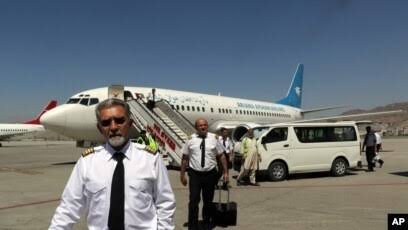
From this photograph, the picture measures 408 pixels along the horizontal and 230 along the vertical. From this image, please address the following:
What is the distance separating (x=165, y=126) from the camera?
57.8 ft

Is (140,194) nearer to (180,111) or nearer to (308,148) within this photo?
(308,148)

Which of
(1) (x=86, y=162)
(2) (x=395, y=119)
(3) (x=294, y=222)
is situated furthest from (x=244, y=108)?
(2) (x=395, y=119)

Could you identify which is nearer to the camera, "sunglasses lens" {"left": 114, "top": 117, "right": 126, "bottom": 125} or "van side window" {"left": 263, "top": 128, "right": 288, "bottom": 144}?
"sunglasses lens" {"left": 114, "top": 117, "right": 126, "bottom": 125}

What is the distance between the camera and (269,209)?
29.1 ft

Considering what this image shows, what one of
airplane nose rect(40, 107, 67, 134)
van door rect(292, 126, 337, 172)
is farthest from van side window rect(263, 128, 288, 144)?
airplane nose rect(40, 107, 67, 134)

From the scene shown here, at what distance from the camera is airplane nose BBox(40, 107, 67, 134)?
18.1 m

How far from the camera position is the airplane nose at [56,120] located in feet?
59.4

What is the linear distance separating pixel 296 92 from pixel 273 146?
Answer: 1042 inches

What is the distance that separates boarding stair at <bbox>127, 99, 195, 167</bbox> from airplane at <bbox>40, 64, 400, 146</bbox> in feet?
3.32

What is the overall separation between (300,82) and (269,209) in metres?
32.9

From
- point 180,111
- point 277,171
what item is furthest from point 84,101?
point 277,171

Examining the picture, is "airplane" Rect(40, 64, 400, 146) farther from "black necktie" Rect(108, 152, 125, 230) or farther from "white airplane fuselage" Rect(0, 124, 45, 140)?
"white airplane fuselage" Rect(0, 124, 45, 140)

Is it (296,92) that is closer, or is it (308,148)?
(308,148)

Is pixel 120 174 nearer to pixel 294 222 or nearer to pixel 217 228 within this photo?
pixel 217 228
